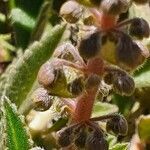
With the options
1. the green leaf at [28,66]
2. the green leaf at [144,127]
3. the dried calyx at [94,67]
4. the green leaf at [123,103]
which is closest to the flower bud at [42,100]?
the dried calyx at [94,67]

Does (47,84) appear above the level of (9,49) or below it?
above

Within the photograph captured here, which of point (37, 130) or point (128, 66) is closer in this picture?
point (128, 66)

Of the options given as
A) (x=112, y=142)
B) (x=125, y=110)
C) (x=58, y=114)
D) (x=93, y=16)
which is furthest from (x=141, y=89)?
(x=93, y=16)

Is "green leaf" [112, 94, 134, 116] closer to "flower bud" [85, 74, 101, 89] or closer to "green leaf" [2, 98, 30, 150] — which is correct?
"green leaf" [2, 98, 30, 150]

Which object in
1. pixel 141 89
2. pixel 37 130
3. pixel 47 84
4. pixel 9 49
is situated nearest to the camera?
pixel 47 84

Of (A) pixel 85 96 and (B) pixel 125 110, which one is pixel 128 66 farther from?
(B) pixel 125 110

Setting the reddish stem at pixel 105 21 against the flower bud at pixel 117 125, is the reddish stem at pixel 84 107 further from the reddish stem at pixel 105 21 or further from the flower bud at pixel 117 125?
the reddish stem at pixel 105 21
